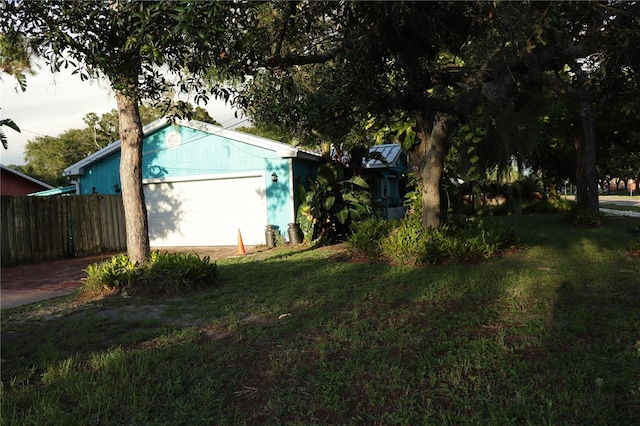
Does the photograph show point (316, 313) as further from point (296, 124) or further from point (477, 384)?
point (296, 124)

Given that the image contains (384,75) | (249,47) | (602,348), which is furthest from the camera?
(384,75)

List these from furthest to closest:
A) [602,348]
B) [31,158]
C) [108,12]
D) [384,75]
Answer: [31,158] → [384,75] → [602,348] → [108,12]

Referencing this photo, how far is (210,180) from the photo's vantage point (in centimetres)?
1445

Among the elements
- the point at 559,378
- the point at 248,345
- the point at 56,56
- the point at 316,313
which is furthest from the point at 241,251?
the point at 559,378

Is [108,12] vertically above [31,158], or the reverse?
[31,158]

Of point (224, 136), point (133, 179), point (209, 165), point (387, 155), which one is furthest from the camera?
point (387, 155)

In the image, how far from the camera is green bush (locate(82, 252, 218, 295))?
6.96m

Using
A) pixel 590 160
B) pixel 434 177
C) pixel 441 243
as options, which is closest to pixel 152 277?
pixel 441 243

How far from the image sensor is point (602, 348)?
12.8ft

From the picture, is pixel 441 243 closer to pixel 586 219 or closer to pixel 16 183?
pixel 586 219

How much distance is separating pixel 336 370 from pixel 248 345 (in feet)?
3.58

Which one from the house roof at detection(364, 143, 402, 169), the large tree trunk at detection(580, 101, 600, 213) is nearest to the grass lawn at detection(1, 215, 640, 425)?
the large tree trunk at detection(580, 101, 600, 213)

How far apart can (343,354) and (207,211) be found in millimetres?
11266

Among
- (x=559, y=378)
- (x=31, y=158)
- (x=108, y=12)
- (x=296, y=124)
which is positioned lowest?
(x=559, y=378)
